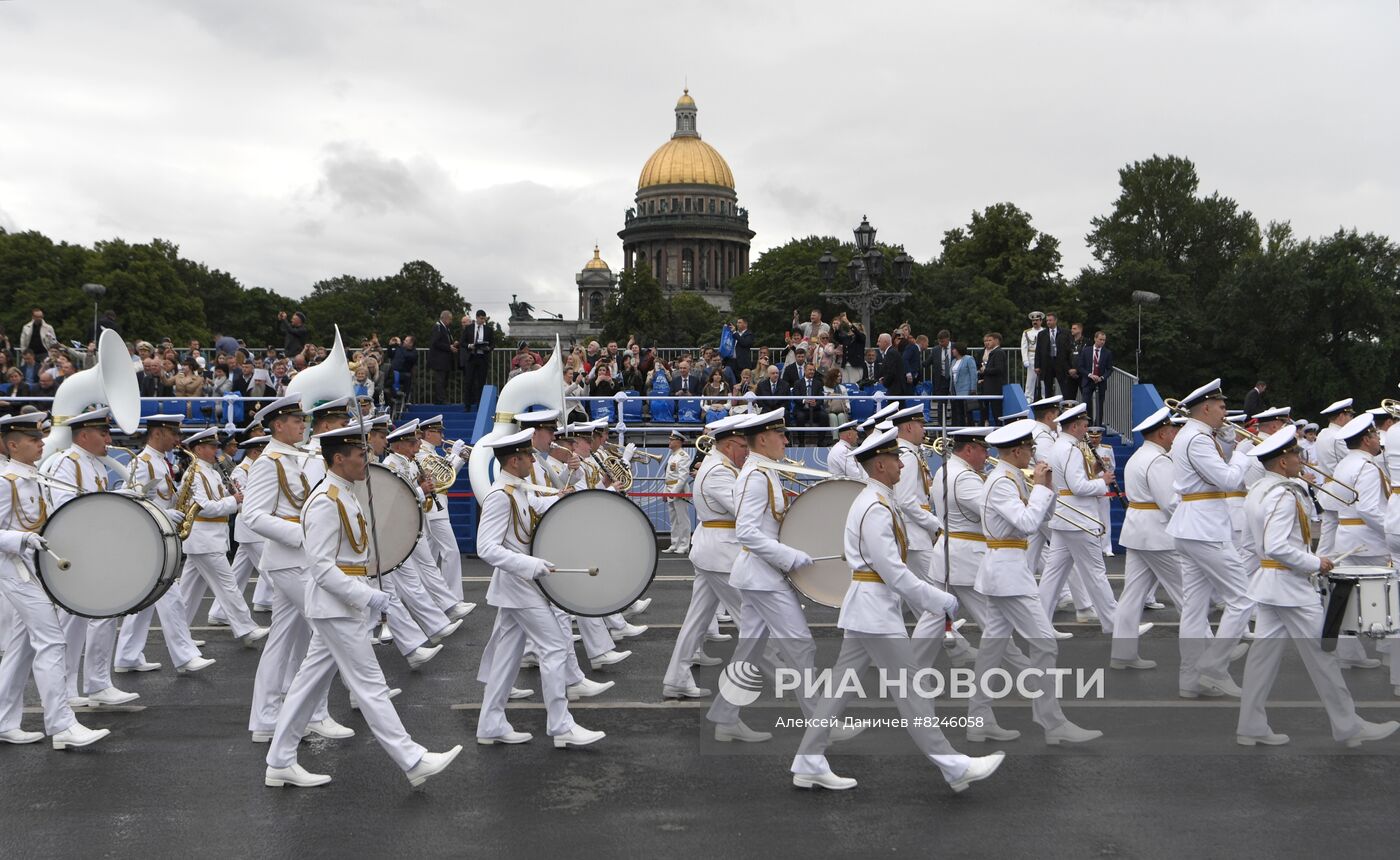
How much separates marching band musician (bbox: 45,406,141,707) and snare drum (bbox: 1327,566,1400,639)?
848 cm

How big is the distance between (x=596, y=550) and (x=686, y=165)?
14136cm

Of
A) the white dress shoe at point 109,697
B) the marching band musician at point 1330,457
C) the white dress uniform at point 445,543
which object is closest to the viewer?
the white dress shoe at point 109,697

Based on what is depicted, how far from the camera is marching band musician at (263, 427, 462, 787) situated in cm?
771

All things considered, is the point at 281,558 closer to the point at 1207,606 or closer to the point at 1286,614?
the point at 1286,614

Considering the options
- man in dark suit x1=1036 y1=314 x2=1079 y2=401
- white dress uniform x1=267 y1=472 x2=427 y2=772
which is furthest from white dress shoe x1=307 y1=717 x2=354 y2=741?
man in dark suit x1=1036 y1=314 x2=1079 y2=401

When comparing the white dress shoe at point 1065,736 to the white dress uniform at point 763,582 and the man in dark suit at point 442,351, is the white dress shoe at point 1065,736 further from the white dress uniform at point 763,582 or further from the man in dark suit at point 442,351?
the man in dark suit at point 442,351

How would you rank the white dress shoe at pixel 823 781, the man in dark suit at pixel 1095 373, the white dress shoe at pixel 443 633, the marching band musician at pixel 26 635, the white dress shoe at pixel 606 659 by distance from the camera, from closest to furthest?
the white dress shoe at pixel 823 781
the marching band musician at pixel 26 635
the white dress shoe at pixel 606 659
the white dress shoe at pixel 443 633
the man in dark suit at pixel 1095 373

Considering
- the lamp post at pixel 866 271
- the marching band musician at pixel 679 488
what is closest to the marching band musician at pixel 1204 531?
the marching band musician at pixel 679 488

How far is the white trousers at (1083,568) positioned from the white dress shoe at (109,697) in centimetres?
766

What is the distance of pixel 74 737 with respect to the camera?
898 cm

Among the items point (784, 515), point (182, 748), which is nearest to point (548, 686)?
point (784, 515)

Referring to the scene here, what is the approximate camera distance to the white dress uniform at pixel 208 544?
12023 mm

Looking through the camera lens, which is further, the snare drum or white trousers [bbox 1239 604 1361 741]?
the snare drum

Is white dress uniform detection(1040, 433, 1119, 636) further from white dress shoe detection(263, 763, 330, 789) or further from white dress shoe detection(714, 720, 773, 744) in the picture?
white dress shoe detection(263, 763, 330, 789)
